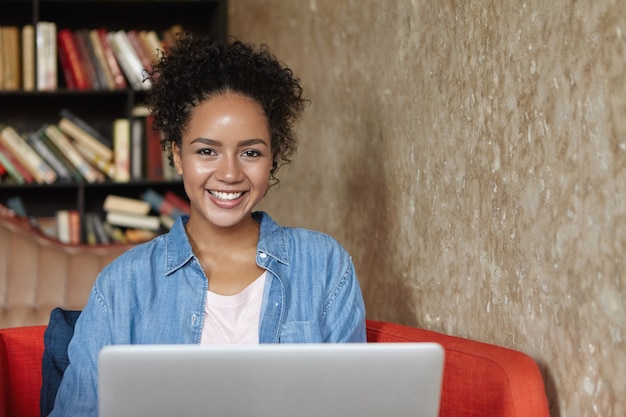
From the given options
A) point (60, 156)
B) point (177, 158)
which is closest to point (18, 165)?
point (60, 156)

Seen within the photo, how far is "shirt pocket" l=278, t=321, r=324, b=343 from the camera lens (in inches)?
63.8

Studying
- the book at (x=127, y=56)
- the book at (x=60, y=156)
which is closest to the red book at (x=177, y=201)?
the book at (x=60, y=156)

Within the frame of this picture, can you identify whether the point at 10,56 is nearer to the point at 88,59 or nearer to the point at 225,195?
the point at 88,59

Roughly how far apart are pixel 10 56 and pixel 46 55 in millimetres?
153

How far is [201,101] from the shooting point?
169 centimetres

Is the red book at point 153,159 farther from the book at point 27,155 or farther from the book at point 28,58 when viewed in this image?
the book at point 28,58

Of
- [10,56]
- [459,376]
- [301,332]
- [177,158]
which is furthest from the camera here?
[10,56]

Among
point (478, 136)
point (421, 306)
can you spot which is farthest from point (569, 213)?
point (421, 306)

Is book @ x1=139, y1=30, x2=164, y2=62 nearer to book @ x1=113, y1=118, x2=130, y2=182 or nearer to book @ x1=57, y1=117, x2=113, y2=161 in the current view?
book @ x1=113, y1=118, x2=130, y2=182

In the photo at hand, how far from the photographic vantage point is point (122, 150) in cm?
391

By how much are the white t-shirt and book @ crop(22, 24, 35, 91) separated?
2.50 metres

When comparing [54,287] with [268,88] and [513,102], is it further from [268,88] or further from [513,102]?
[513,102]

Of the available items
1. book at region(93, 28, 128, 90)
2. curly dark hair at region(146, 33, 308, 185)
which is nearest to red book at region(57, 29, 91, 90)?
book at region(93, 28, 128, 90)

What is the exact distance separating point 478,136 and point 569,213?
1.18ft
